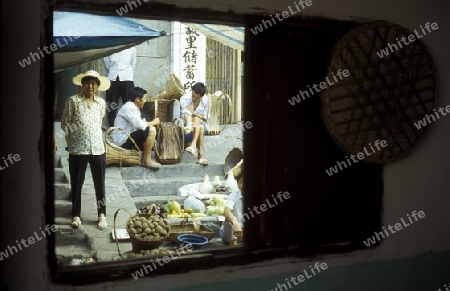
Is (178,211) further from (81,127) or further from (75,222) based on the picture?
(81,127)

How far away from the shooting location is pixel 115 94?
8211 millimetres

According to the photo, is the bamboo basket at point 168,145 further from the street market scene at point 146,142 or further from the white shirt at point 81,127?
the white shirt at point 81,127

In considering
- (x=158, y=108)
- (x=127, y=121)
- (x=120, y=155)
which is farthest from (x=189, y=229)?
(x=158, y=108)

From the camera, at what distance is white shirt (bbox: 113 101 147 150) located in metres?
7.06

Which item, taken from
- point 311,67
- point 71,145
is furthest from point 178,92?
point 311,67

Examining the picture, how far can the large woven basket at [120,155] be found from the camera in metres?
6.91

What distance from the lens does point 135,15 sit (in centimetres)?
262

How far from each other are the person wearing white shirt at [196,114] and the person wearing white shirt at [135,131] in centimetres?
75

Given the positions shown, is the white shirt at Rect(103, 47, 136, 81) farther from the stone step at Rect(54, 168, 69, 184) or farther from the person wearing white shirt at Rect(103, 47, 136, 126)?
the stone step at Rect(54, 168, 69, 184)

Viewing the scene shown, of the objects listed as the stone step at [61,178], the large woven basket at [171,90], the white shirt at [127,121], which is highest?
the large woven basket at [171,90]

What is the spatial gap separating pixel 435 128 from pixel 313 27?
1273mm

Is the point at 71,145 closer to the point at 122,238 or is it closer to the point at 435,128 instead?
the point at 122,238

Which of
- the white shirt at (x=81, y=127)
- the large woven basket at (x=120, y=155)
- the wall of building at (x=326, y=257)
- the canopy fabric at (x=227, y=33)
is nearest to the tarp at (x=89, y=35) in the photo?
the white shirt at (x=81, y=127)

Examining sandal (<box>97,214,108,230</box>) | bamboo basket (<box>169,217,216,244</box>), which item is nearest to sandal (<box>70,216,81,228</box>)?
sandal (<box>97,214,108,230</box>)
